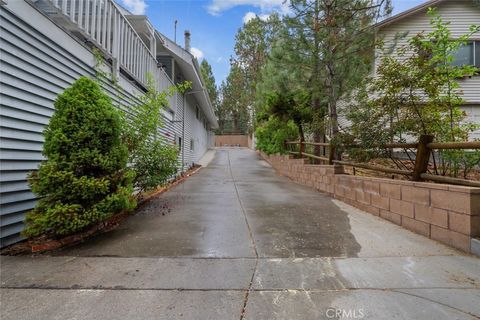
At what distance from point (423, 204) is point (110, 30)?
5.89 meters

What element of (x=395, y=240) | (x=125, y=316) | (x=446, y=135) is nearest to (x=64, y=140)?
(x=125, y=316)

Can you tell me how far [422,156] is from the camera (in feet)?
12.9

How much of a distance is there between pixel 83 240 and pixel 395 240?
13.1 ft

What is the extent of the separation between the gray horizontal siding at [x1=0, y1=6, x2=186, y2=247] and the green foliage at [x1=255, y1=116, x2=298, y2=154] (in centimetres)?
825

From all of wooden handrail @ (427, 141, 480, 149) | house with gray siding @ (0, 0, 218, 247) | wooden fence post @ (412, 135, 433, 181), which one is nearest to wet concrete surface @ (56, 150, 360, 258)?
house with gray siding @ (0, 0, 218, 247)

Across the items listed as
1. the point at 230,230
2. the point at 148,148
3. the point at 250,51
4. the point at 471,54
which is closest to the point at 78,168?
the point at 148,148

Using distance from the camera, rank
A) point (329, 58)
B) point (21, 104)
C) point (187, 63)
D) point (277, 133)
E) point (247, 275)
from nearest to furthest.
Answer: point (247, 275), point (21, 104), point (329, 58), point (187, 63), point (277, 133)

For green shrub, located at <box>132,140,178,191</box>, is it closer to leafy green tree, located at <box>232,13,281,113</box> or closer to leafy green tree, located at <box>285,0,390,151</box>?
leafy green tree, located at <box>285,0,390,151</box>

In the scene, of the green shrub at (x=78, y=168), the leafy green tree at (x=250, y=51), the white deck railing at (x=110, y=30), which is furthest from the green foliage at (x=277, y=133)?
the leafy green tree at (x=250, y=51)

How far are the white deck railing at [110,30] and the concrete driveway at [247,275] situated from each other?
321cm

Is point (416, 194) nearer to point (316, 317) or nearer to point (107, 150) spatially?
point (316, 317)

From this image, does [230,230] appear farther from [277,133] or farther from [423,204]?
[277,133]

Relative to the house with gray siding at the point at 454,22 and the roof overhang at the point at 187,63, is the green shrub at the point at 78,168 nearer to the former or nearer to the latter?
the roof overhang at the point at 187,63

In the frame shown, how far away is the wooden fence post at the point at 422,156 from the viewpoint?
3.88 m
